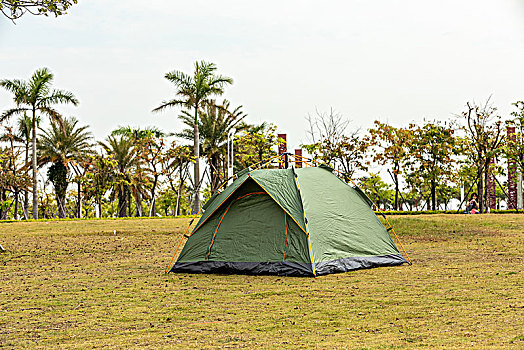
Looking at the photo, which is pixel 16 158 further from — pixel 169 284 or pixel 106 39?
pixel 169 284

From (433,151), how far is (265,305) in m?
27.1

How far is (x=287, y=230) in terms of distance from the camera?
10.5m

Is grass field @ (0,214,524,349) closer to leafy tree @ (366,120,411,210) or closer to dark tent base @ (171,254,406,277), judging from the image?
dark tent base @ (171,254,406,277)

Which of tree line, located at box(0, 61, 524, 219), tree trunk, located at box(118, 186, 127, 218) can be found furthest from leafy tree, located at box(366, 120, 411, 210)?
tree trunk, located at box(118, 186, 127, 218)

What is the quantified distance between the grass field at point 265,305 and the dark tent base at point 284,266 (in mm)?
250

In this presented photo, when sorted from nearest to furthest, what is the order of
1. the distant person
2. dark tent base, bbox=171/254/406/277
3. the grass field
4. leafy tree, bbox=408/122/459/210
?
the grass field → dark tent base, bbox=171/254/406/277 → the distant person → leafy tree, bbox=408/122/459/210

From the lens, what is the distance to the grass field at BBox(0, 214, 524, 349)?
594cm

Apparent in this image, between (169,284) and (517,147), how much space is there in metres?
21.9

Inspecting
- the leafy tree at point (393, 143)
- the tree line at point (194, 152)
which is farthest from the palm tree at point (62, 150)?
the leafy tree at point (393, 143)

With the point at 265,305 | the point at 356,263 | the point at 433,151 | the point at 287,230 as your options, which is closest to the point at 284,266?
the point at 287,230

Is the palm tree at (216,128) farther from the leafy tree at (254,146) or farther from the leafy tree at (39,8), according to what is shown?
the leafy tree at (39,8)

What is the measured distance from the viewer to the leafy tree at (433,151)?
107 ft

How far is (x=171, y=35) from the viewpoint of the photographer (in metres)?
25.4

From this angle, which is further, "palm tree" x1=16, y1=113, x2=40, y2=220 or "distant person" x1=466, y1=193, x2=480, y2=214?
"palm tree" x1=16, y1=113, x2=40, y2=220
